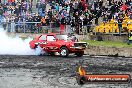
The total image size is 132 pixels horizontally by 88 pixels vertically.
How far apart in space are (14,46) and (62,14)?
4992mm

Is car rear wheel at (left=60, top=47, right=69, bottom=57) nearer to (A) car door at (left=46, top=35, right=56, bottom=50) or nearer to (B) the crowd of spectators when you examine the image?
(A) car door at (left=46, top=35, right=56, bottom=50)

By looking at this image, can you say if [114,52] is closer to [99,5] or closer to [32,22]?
[99,5]

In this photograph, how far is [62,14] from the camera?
3216cm

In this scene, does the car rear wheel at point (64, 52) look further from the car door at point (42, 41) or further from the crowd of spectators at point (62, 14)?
the crowd of spectators at point (62, 14)

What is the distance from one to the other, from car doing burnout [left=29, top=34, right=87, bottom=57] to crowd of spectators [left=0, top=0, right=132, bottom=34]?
12.8 feet

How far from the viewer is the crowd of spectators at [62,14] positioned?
29.7m

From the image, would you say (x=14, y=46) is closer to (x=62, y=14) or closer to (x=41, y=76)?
(x=62, y=14)

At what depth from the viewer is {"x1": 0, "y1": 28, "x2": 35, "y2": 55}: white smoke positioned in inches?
1100

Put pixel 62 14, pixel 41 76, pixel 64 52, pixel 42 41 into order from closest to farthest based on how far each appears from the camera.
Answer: pixel 41 76
pixel 64 52
pixel 42 41
pixel 62 14

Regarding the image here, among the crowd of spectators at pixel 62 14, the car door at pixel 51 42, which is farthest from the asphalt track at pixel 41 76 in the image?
the crowd of spectators at pixel 62 14

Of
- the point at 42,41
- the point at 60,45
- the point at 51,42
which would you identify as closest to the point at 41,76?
the point at 60,45

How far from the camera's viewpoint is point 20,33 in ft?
107

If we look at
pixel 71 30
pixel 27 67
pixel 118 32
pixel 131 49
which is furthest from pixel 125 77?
pixel 71 30

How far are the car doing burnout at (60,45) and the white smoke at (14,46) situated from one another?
3.97 ft
